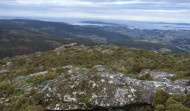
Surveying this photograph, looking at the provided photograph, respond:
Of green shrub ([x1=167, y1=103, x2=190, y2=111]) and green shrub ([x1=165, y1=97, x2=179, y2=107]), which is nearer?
green shrub ([x1=167, y1=103, x2=190, y2=111])

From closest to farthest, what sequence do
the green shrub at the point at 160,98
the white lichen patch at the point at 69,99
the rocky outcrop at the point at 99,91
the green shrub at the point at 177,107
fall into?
the green shrub at the point at 177,107 → the green shrub at the point at 160,98 → the rocky outcrop at the point at 99,91 → the white lichen patch at the point at 69,99

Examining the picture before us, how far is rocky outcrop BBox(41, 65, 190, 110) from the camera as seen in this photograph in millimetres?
7547

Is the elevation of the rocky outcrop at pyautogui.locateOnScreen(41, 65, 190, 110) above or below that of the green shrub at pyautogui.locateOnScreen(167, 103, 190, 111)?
below

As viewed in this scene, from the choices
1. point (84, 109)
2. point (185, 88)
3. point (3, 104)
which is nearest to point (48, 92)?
point (84, 109)

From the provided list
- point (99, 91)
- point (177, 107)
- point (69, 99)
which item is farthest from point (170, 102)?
point (69, 99)

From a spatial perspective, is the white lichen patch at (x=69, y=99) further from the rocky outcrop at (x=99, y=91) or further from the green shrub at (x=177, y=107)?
Answer: the green shrub at (x=177, y=107)

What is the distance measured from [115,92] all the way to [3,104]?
21.4ft

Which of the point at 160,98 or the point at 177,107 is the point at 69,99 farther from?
the point at 177,107

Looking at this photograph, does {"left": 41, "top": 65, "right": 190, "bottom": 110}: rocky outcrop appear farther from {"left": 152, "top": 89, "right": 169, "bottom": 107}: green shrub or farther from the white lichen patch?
{"left": 152, "top": 89, "right": 169, "bottom": 107}: green shrub

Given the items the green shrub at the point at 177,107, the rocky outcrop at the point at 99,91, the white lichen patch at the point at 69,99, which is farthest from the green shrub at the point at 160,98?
the white lichen patch at the point at 69,99

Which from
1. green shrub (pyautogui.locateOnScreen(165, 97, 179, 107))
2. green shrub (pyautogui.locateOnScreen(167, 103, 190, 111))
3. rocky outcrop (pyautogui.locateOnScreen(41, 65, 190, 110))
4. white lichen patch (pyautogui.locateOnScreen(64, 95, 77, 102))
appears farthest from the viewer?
white lichen patch (pyautogui.locateOnScreen(64, 95, 77, 102))

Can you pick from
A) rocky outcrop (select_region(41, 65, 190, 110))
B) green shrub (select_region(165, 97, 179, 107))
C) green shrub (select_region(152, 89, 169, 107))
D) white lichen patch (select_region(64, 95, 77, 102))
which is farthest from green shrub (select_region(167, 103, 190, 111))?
white lichen patch (select_region(64, 95, 77, 102))

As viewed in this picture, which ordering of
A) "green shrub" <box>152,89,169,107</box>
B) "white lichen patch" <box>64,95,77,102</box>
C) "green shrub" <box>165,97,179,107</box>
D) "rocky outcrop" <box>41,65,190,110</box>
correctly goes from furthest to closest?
"white lichen patch" <box>64,95,77,102</box>, "rocky outcrop" <box>41,65,190,110</box>, "green shrub" <box>152,89,169,107</box>, "green shrub" <box>165,97,179,107</box>

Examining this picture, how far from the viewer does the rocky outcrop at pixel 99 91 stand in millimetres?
7547
